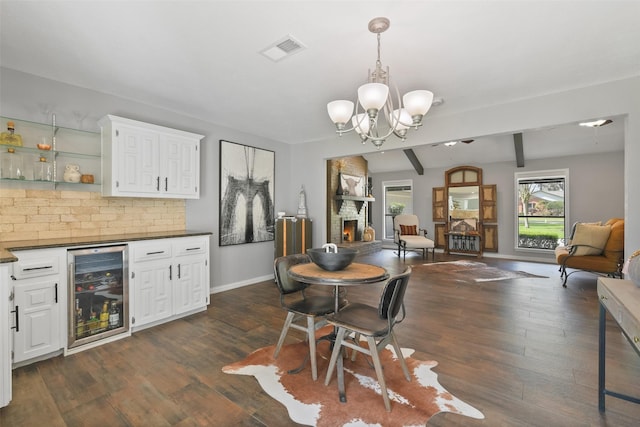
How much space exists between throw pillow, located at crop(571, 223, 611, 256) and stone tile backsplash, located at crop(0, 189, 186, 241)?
6202 millimetres

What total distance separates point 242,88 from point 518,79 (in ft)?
9.33

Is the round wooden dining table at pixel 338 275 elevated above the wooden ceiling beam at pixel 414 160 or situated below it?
below

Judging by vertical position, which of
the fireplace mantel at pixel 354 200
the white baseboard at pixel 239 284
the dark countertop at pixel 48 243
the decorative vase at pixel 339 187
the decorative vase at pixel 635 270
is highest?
the decorative vase at pixel 339 187

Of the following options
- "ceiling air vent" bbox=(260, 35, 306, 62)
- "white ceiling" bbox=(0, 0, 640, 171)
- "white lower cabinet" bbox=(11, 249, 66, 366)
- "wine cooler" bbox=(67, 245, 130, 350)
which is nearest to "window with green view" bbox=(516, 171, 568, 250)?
"white ceiling" bbox=(0, 0, 640, 171)

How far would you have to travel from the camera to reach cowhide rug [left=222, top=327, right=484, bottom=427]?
1.78 m

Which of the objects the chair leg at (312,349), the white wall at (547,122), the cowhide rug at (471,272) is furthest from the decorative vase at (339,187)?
the chair leg at (312,349)

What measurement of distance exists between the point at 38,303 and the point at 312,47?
3.04m

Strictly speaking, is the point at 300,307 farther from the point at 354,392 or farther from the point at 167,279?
the point at 167,279

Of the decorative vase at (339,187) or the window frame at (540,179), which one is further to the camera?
the decorative vase at (339,187)

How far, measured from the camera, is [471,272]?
5.95 m

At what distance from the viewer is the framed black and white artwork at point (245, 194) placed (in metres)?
4.59

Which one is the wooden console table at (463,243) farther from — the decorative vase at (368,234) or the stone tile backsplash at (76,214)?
the stone tile backsplash at (76,214)

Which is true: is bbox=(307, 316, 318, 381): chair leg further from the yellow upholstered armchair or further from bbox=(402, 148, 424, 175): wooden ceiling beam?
bbox=(402, 148, 424, 175): wooden ceiling beam

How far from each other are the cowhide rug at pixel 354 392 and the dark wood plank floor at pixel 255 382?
0.08 meters
